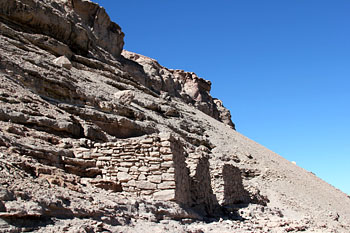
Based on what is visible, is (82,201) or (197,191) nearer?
(82,201)

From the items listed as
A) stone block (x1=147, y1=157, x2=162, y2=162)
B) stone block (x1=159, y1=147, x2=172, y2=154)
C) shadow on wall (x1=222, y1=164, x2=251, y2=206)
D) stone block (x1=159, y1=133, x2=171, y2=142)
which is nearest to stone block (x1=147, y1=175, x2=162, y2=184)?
stone block (x1=147, y1=157, x2=162, y2=162)

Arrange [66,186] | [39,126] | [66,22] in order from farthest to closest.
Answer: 1. [66,22]
2. [39,126]
3. [66,186]

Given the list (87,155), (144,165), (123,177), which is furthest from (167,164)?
(87,155)

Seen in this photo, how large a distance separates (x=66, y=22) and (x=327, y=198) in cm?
2235

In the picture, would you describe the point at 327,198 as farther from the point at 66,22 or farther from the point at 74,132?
the point at 66,22

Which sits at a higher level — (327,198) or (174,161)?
(327,198)

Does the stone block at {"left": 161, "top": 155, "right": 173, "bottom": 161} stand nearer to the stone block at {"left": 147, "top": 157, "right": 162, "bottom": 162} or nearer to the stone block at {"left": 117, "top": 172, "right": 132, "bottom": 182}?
the stone block at {"left": 147, "top": 157, "right": 162, "bottom": 162}

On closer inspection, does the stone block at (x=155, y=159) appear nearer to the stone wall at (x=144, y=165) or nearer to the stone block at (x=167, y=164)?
the stone wall at (x=144, y=165)

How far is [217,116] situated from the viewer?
57.6 metres

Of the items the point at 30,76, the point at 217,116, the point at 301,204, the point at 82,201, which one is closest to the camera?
the point at 82,201

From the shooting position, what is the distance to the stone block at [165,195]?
26.2ft

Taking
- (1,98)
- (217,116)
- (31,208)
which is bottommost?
(31,208)

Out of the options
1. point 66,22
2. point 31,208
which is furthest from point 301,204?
point 66,22

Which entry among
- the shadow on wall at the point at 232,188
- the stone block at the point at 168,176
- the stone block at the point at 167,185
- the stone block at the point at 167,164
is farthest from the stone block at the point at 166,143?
the shadow on wall at the point at 232,188
